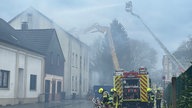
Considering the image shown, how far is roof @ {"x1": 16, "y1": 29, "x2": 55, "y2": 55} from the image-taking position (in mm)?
32875

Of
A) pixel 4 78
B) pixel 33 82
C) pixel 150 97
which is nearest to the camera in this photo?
pixel 150 97

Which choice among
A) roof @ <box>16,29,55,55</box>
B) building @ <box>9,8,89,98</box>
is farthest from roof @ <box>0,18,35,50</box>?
building @ <box>9,8,89,98</box>

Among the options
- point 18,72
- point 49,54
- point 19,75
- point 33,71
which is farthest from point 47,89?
point 18,72

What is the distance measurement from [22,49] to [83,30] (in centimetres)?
2107

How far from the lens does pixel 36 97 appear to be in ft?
97.0

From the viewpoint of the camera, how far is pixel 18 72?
26172mm

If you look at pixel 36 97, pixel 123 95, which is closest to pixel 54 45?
pixel 36 97

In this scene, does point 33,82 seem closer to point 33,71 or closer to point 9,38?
point 33,71

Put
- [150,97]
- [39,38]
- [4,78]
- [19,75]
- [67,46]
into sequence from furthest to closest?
[67,46] < [39,38] < [19,75] < [4,78] < [150,97]

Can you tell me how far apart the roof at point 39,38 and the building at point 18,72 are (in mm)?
2469

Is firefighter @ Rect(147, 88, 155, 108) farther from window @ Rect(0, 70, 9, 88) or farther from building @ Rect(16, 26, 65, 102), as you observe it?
building @ Rect(16, 26, 65, 102)

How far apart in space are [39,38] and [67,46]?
802 centimetres

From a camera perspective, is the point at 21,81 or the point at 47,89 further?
the point at 47,89

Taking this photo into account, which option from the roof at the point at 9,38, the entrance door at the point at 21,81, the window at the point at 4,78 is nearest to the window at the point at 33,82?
the entrance door at the point at 21,81
